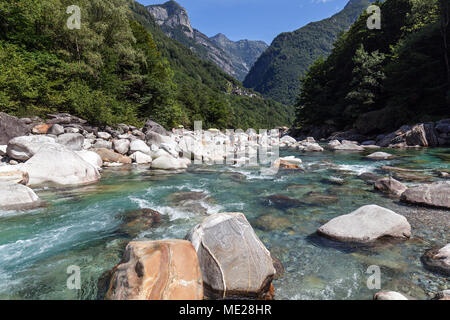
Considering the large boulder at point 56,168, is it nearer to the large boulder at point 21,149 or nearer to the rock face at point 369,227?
the large boulder at point 21,149

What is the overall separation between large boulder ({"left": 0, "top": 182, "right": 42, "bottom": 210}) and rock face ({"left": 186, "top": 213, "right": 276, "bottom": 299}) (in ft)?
14.6

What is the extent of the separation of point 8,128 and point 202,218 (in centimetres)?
962

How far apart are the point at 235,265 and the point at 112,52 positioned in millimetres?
21223

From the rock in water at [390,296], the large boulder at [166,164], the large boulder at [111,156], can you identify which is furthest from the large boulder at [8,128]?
the rock in water at [390,296]

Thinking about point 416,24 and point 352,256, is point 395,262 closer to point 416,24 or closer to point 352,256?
point 352,256

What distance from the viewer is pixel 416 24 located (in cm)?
2519

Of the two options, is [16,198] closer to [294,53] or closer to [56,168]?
[56,168]

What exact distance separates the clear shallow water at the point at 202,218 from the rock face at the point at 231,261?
0.33m

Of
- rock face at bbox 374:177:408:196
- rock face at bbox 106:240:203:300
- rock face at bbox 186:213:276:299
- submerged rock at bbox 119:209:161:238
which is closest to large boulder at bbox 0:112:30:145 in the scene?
submerged rock at bbox 119:209:161:238

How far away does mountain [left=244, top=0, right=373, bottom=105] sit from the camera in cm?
14738

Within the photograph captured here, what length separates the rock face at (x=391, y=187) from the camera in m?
5.78

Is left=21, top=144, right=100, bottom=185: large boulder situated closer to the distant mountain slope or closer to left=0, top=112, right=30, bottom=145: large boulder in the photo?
left=0, top=112, right=30, bottom=145: large boulder

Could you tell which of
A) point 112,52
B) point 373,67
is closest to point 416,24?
point 373,67

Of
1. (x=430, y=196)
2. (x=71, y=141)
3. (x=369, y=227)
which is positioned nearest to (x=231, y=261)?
(x=369, y=227)
